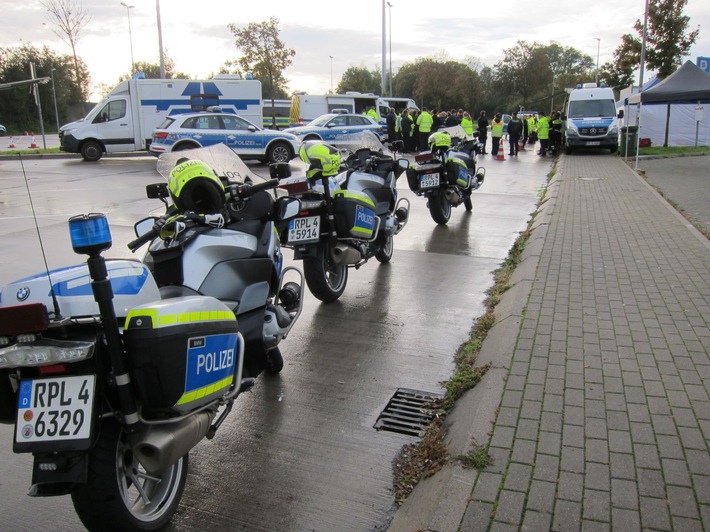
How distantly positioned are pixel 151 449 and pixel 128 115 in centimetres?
2163

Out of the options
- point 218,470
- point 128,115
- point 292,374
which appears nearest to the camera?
point 218,470

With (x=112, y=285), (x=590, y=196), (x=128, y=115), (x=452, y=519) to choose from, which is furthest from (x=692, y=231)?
(x=128, y=115)

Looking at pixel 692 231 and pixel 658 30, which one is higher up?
pixel 658 30

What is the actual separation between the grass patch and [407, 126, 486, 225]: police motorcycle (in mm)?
14827

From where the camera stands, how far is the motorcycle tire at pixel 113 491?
242 centimetres

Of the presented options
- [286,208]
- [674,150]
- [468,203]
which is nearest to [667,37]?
[674,150]

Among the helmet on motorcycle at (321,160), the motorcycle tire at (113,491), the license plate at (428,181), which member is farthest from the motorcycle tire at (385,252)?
the motorcycle tire at (113,491)

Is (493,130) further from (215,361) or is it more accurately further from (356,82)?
(356,82)

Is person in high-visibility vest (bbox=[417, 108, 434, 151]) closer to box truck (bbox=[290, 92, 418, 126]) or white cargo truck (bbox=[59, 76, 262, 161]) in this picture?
white cargo truck (bbox=[59, 76, 262, 161])

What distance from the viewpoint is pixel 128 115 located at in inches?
863

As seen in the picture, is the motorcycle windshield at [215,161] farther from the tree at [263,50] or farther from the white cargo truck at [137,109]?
the tree at [263,50]

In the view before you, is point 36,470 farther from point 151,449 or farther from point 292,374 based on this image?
point 292,374

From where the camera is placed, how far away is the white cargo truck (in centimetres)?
2142

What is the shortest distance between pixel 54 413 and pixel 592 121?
76.4ft
